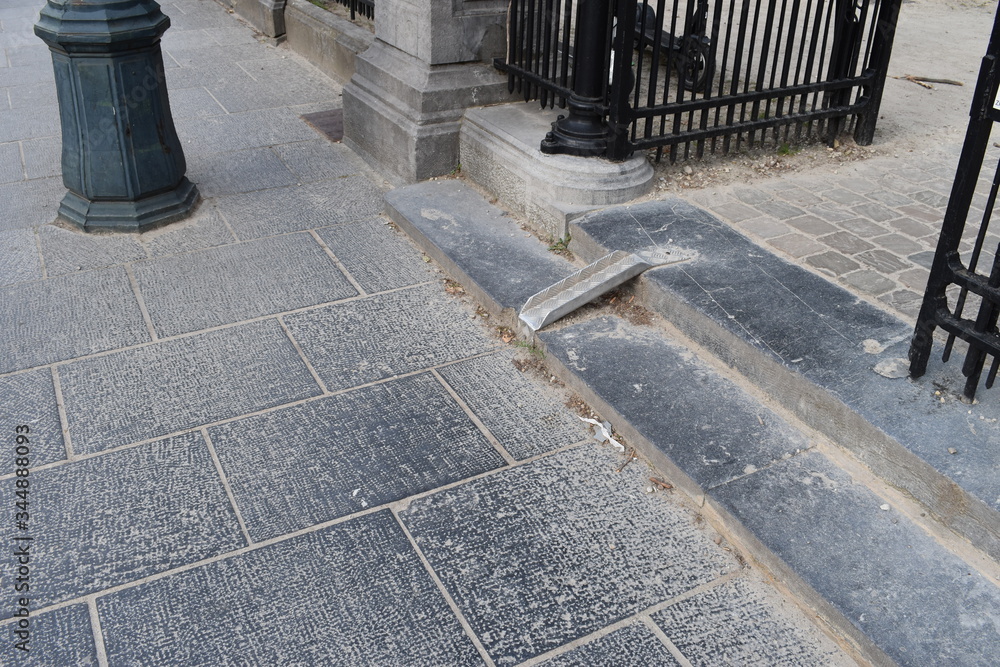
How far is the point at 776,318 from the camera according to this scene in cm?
360

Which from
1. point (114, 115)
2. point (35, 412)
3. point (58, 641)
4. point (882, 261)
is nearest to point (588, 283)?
point (882, 261)

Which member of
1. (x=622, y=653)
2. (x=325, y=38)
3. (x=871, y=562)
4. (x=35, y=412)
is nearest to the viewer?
(x=622, y=653)

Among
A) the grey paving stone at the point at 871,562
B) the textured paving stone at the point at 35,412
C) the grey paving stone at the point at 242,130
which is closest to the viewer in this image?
the grey paving stone at the point at 871,562

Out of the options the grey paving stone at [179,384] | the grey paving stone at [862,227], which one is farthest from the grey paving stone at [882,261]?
the grey paving stone at [179,384]

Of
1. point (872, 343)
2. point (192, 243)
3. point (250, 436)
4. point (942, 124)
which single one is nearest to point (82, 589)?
point (250, 436)

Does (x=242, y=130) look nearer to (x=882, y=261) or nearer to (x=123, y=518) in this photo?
(x=123, y=518)

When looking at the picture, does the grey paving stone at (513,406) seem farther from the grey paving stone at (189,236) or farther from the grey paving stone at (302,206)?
the grey paving stone at (189,236)

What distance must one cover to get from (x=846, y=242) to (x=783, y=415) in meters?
1.26

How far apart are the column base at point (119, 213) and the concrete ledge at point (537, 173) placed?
1.82m

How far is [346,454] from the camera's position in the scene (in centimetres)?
335

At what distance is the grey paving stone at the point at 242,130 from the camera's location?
6.35m

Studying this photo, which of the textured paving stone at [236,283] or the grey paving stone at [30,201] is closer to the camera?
the textured paving stone at [236,283]

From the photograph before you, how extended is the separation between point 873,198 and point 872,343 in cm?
162

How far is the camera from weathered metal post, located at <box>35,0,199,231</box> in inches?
177
